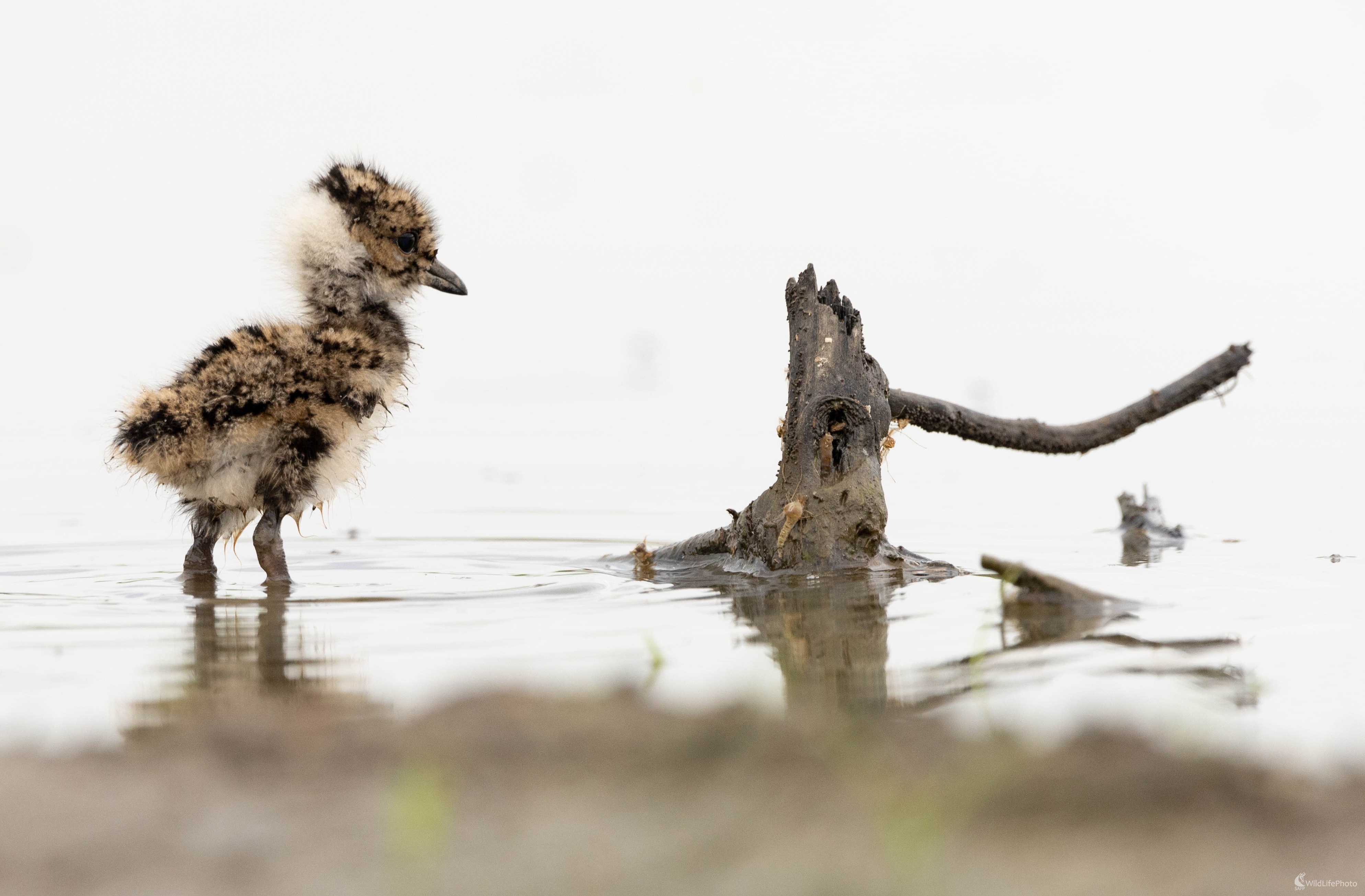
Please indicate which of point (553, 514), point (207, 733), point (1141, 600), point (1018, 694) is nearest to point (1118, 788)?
point (1018, 694)

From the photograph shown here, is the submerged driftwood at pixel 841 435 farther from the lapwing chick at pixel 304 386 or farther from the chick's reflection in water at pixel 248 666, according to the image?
the chick's reflection in water at pixel 248 666

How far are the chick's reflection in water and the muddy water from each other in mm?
14

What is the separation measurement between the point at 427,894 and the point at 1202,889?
1.12 m

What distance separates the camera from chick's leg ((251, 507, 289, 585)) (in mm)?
5414

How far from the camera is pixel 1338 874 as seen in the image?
1.80 meters

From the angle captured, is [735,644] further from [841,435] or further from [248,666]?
[841,435]

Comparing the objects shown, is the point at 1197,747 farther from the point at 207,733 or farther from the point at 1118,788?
the point at 207,733

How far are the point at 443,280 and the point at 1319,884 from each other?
5060mm

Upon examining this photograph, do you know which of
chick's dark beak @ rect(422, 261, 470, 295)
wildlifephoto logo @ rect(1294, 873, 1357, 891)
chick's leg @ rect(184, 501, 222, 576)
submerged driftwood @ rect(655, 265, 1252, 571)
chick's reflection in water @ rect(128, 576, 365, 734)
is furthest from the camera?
chick's dark beak @ rect(422, 261, 470, 295)

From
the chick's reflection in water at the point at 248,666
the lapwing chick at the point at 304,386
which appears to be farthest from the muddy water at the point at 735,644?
the lapwing chick at the point at 304,386

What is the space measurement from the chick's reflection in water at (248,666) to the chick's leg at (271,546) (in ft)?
1.80

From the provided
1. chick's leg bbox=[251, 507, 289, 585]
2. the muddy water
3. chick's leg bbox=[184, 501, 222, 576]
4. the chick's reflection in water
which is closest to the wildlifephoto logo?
the muddy water

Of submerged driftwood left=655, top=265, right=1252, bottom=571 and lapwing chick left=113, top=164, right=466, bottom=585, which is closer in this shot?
lapwing chick left=113, top=164, right=466, bottom=585

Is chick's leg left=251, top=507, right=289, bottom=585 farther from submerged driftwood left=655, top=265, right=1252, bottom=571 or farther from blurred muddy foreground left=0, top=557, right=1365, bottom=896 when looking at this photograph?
blurred muddy foreground left=0, top=557, right=1365, bottom=896
